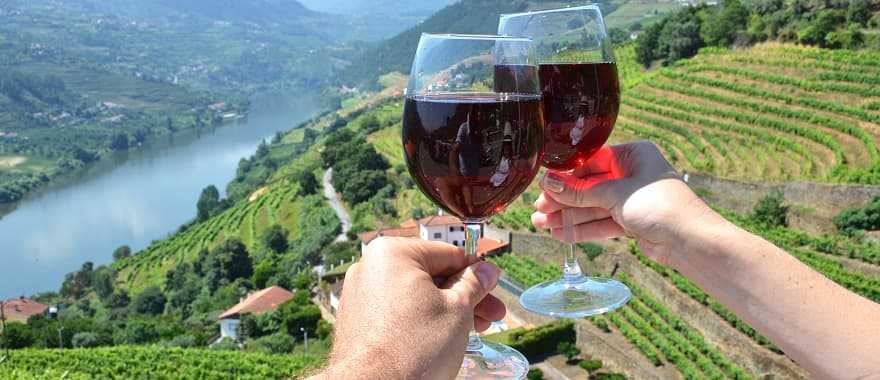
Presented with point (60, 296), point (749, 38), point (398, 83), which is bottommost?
point (60, 296)

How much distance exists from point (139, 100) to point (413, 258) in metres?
110

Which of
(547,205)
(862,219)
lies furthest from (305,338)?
(547,205)

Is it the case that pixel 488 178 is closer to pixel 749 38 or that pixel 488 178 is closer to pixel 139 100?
pixel 749 38

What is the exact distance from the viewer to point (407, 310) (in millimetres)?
1117

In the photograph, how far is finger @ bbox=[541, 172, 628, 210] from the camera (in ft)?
5.27

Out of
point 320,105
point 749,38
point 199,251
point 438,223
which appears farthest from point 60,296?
point 320,105

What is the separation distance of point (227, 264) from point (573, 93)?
3584 centimetres

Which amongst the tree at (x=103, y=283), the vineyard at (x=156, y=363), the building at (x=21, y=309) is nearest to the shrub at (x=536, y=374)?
the vineyard at (x=156, y=363)

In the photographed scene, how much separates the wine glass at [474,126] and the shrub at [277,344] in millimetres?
22016

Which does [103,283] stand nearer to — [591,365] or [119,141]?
[591,365]

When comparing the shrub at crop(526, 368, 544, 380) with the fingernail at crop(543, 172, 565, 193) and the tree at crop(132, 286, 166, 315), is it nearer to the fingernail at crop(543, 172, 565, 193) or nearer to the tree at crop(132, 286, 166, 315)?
the fingernail at crop(543, 172, 565, 193)

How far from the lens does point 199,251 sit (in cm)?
4094

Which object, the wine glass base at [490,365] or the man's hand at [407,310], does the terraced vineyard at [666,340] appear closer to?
the wine glass base at [490,365]

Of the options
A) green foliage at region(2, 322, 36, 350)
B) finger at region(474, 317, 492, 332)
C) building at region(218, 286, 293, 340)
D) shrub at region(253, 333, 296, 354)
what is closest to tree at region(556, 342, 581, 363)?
shrub at region(253, 333, 296, 354)
